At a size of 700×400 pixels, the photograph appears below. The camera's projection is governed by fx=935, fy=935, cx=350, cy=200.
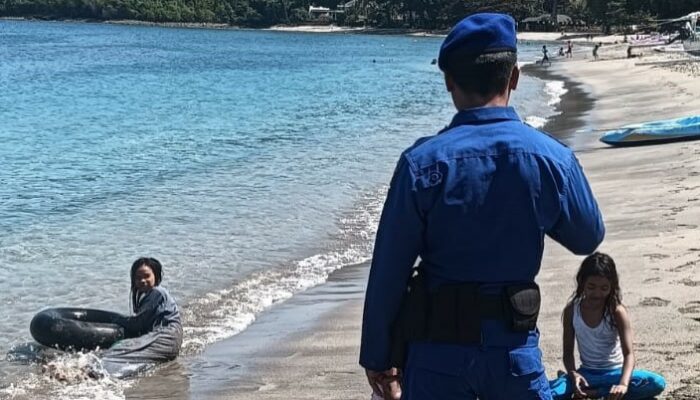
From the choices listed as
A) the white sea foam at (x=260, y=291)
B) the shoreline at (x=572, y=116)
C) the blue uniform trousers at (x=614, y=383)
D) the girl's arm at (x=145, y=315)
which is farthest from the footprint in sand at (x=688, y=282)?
the shoreline at (x=572, y=116)

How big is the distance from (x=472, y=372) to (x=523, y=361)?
16 cm

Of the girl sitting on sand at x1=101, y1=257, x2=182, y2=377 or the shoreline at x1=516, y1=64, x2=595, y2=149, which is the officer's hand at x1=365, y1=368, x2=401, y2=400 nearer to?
the girl sitting on sand at x1=101, y1=257, x2=182, y2=377

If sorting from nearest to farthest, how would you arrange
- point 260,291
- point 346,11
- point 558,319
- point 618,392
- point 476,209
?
point 476,209 < point 618,392 < point 558,319 < point 260,291 < point 346,11

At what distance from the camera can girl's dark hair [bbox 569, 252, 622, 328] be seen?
16.3ft

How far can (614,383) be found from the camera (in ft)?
17.0

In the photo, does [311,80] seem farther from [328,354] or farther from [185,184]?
[328,354]

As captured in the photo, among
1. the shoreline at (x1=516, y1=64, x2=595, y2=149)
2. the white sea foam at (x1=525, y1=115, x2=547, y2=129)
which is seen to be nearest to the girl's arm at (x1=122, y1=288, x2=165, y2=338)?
the shoreline at (x1=516, y1=64, x2=595, y2=149)

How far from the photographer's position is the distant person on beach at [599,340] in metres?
5.01

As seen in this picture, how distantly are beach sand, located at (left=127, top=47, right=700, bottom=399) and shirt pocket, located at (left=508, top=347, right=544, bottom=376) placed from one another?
2.86 meters

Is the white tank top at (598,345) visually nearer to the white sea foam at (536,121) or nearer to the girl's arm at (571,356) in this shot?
the girl's arm at (571,356)

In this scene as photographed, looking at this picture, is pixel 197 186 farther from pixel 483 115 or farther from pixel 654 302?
pixel 483 115

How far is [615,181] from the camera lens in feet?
47.8

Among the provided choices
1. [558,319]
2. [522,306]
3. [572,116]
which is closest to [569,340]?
[558,319]

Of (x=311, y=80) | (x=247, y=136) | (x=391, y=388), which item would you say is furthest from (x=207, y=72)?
(x=391, y=388)
